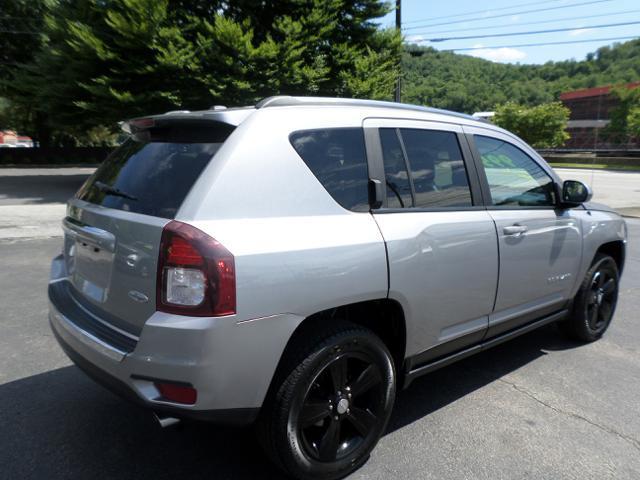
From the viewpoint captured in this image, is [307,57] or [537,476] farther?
[307,57]

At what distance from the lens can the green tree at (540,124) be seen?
56250 mm

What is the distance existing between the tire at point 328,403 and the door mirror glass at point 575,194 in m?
2.10

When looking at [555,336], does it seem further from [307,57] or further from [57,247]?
[307,57]

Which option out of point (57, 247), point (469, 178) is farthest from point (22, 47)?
point (469, 178)

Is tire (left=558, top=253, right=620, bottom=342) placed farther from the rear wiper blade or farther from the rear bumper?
the rear wiper blade

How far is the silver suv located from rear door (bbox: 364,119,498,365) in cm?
1

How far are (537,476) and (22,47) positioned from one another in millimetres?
31166

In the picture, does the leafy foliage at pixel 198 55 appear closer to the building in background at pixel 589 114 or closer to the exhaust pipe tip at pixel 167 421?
the exhaust pipe tip at pixel 167 421

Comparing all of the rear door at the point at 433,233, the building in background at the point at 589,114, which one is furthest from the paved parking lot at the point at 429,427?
the building in background at the point at 589,114

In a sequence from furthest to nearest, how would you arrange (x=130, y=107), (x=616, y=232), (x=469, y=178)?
(x=130, y=107) < (x=616, y=232) < (x=469, y=178)

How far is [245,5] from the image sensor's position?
1571cm

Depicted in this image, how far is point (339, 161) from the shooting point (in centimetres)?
252

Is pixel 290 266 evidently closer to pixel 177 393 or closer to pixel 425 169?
pixel 177 393

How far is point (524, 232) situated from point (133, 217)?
97.7 inches
